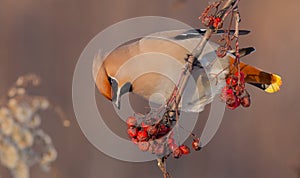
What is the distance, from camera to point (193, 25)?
7.00 ft

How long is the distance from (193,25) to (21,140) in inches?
45.7

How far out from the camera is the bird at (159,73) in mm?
1551

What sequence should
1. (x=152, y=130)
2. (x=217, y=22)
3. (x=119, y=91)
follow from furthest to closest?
(x=119, y=91)
(x=152, y=130)
(x=217, y=22)

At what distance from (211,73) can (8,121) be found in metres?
0.65

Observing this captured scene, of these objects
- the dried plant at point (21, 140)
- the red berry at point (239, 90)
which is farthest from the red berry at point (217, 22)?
the dried plant at point (21, 140)

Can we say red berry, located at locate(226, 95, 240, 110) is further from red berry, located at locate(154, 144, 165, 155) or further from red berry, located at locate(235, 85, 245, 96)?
red berry, located at locate(154, 144, 165, 155)

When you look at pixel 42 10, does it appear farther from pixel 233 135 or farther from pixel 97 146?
pixel 233 135

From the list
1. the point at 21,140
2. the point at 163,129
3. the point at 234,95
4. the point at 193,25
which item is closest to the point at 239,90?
the point at 234,95

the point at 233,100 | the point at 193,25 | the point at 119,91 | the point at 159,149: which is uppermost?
the point at 193,25

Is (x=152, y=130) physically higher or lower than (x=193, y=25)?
lower

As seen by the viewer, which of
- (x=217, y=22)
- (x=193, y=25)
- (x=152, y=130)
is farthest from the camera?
(x=193, y=25)

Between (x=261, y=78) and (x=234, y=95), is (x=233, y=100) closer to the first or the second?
(x=234, y=95)

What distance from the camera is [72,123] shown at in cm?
213

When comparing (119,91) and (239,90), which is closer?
(239,90)
